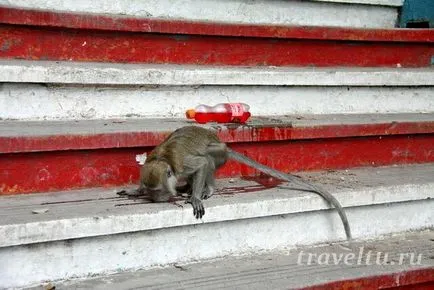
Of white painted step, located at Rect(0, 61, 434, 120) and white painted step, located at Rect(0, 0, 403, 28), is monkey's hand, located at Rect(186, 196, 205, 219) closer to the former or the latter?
white painted step, located at Rect(0, 61, 434, 120)

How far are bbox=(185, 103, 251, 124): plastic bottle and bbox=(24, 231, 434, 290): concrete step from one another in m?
0.76

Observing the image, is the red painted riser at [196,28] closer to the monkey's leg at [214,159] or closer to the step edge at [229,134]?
the step edge at [229,134]


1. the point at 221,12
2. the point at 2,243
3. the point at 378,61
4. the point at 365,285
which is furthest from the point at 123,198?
the point at 378,61

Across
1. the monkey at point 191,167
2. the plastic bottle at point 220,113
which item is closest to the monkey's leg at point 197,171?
the monkey at point 191,167

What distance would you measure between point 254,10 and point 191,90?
2.96ft

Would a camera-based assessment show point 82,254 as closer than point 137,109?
Yes

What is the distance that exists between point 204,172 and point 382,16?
2240 mm

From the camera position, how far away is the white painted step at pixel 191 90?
3.27 m

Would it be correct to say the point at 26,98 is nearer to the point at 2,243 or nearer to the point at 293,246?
the point at 2,243

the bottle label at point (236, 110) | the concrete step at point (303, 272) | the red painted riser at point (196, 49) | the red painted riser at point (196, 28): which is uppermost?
the red painted riser at point (196, 28)

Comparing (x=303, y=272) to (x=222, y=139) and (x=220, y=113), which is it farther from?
(x=220, y=113)

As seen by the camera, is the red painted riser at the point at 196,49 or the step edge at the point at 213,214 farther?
the red painted riser at the point at 196,49

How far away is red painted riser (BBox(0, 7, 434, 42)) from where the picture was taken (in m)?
3.37

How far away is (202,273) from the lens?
2.85 m
